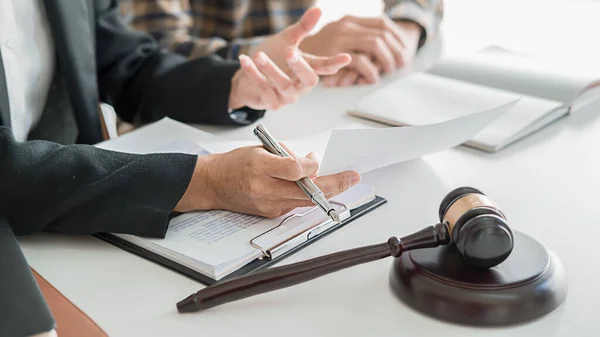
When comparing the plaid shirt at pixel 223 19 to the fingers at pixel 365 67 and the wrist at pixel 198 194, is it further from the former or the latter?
the wrist at pixel 198 194

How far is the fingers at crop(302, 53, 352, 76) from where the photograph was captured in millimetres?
1081

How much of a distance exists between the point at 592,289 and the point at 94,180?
0.56 meters

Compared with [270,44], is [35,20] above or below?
above

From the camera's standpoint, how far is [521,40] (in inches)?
66.2

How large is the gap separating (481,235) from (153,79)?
80 cm

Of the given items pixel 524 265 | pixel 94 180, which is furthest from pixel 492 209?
pixel 94 180

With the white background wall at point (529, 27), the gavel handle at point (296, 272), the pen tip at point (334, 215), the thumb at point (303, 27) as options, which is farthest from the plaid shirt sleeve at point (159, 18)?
the gavel handle at point (296, 272)

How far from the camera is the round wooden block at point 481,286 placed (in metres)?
0.66

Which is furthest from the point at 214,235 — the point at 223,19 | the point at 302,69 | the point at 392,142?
the point at 223,19

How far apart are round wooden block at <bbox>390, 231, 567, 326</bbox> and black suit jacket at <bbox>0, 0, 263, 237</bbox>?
293 mm

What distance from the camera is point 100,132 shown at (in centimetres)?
126

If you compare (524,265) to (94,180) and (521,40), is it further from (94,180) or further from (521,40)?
(521,40)

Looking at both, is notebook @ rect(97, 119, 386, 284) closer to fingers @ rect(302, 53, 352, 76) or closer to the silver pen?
the silver pen

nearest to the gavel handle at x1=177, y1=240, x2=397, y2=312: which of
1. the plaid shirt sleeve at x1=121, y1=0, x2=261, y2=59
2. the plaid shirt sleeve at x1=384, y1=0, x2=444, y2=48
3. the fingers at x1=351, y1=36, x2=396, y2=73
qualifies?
the fingers at x1=351, y1=36, x2=396, y2=73
